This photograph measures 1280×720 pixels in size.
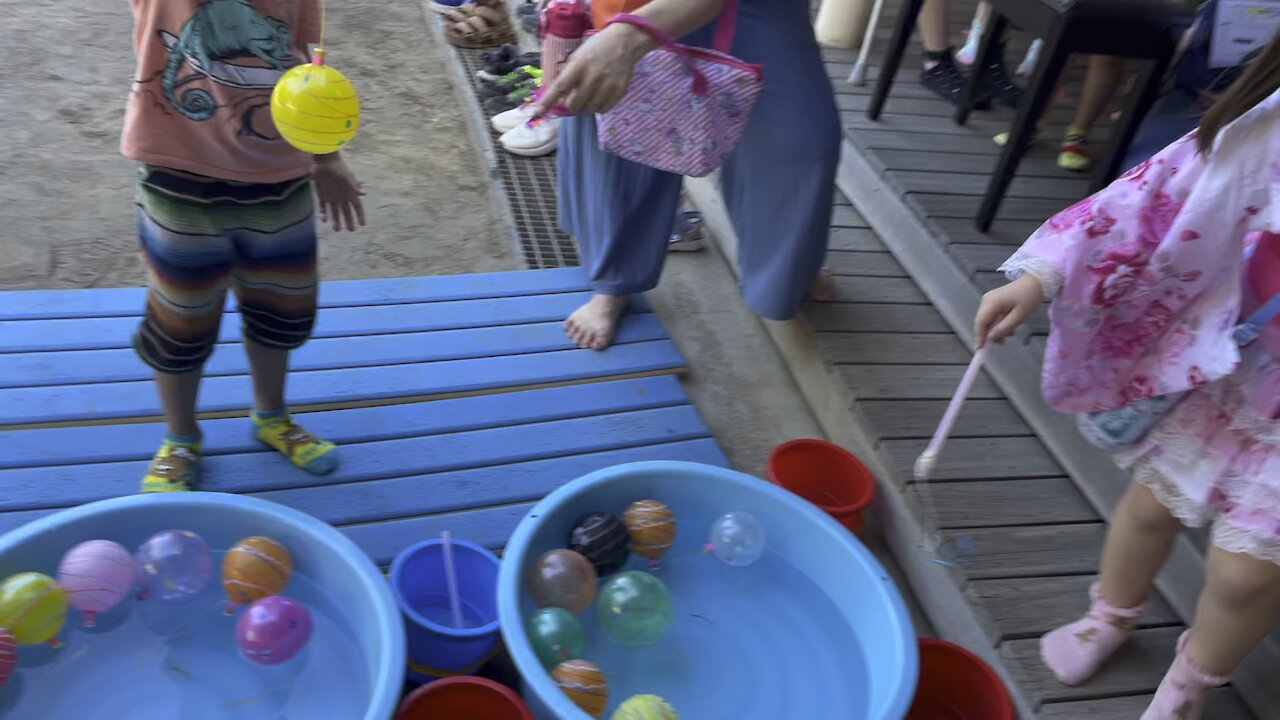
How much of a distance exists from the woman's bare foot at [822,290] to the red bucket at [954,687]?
1.13 meters

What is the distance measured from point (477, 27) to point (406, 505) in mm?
2849

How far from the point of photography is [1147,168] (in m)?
1.40

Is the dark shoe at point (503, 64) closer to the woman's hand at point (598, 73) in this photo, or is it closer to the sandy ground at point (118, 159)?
the sandy ground at point (118, 159)

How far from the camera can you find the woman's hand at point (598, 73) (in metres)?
1.60

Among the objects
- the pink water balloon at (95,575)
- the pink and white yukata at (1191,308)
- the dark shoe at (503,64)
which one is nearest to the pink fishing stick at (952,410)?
the pink and white yukata at (1191,308)

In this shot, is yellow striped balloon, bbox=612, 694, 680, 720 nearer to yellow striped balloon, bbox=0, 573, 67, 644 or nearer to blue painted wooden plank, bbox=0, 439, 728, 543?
blue painted wooden plank, bbox=0, 439, 728, 543

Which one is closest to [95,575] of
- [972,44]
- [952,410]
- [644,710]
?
[644,710]

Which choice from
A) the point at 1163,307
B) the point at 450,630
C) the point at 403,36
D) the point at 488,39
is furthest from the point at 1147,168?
the point at 403,36

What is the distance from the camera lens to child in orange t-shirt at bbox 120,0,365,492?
1.46 meters

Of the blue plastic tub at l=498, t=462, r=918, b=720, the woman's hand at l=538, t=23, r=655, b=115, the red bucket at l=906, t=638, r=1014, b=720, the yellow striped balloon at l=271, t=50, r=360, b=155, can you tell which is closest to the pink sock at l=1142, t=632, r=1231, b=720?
the red bucket at l=906, t=638, r=1014, b=720

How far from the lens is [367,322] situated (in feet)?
Answer: 7.95

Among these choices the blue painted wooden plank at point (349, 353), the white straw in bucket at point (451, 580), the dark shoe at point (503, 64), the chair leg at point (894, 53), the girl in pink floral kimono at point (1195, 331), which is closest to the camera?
the girl in pink floral kimono at point (1195, 331)

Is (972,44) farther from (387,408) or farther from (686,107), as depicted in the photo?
(387,408)

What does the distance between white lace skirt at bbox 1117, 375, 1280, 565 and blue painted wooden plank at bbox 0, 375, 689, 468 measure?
1165 mm
